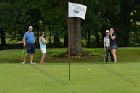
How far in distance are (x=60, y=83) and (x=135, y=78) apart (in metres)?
2.67

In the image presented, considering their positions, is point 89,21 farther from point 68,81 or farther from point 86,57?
point 68,81

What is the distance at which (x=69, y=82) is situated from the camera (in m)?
13.8

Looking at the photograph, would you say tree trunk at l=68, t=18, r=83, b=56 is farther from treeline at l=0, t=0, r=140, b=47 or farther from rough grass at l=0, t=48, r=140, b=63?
treeline at l=0, t=0, r=140, b=47

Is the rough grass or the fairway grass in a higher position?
the fairway grass

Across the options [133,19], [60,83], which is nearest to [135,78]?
[60,83]

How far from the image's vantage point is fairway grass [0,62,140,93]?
40.2 feet

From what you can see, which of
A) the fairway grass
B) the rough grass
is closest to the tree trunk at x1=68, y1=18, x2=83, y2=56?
the rough grass

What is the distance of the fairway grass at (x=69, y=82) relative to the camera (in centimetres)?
1224

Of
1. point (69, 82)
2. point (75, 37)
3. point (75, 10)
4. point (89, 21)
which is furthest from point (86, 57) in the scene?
point (89, 21)

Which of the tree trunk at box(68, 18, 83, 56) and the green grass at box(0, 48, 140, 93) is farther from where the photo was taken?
the tree trunk at box(68, 18, 83, 56)

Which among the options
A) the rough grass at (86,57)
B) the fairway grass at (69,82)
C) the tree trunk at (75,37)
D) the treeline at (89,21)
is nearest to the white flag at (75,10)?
the fairway grass at (69,82)

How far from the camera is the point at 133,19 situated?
184 ft

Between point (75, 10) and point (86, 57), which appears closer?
point (75, 10)

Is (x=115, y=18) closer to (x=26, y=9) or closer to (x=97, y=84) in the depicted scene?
(x=26, y=9)
